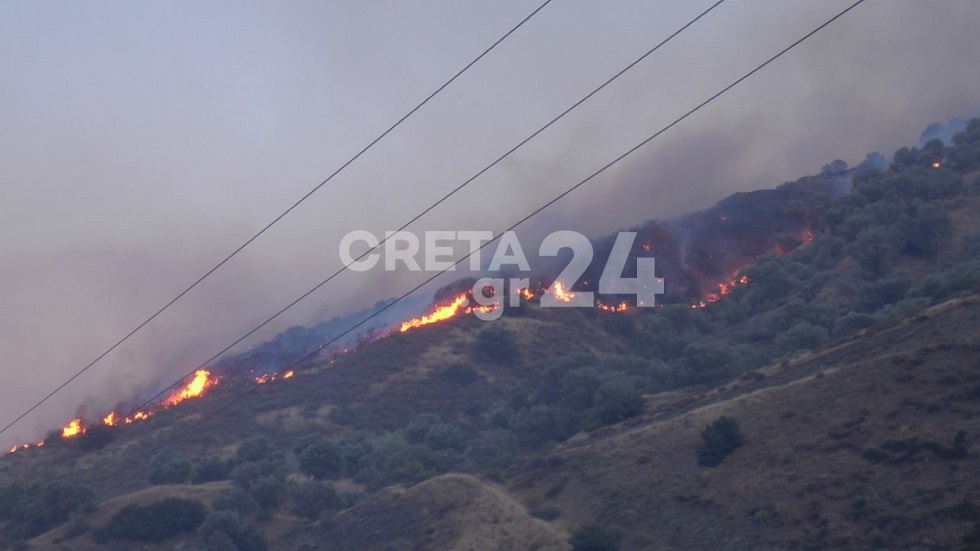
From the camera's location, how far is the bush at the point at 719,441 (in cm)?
5166

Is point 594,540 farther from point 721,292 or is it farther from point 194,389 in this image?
point 194,389

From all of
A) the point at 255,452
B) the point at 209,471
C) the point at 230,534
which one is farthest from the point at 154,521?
the point at 255,452

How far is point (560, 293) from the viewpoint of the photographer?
147 metres

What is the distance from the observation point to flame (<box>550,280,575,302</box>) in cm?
14464

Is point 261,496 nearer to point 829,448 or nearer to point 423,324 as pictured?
point 829,448

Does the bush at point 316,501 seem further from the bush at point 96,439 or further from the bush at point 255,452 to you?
the bush at point 96,439

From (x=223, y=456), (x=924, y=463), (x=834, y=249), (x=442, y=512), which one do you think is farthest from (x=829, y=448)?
(x=834, y=249)

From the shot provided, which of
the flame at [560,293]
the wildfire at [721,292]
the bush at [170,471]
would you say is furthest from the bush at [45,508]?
the wildfire at [721,292]

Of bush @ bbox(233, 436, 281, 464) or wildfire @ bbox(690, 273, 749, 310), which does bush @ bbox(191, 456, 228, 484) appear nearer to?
bush @ bbox(233, 436, 281, 464)

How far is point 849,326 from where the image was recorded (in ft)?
274

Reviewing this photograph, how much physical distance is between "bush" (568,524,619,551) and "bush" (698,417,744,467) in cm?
804

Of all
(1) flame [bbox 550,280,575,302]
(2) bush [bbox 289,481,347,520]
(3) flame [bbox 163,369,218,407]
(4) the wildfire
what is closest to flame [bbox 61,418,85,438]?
(3) flame [bbox 163,369,218,407]

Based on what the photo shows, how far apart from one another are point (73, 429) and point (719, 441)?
96.5 m

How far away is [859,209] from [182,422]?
10081 cm
